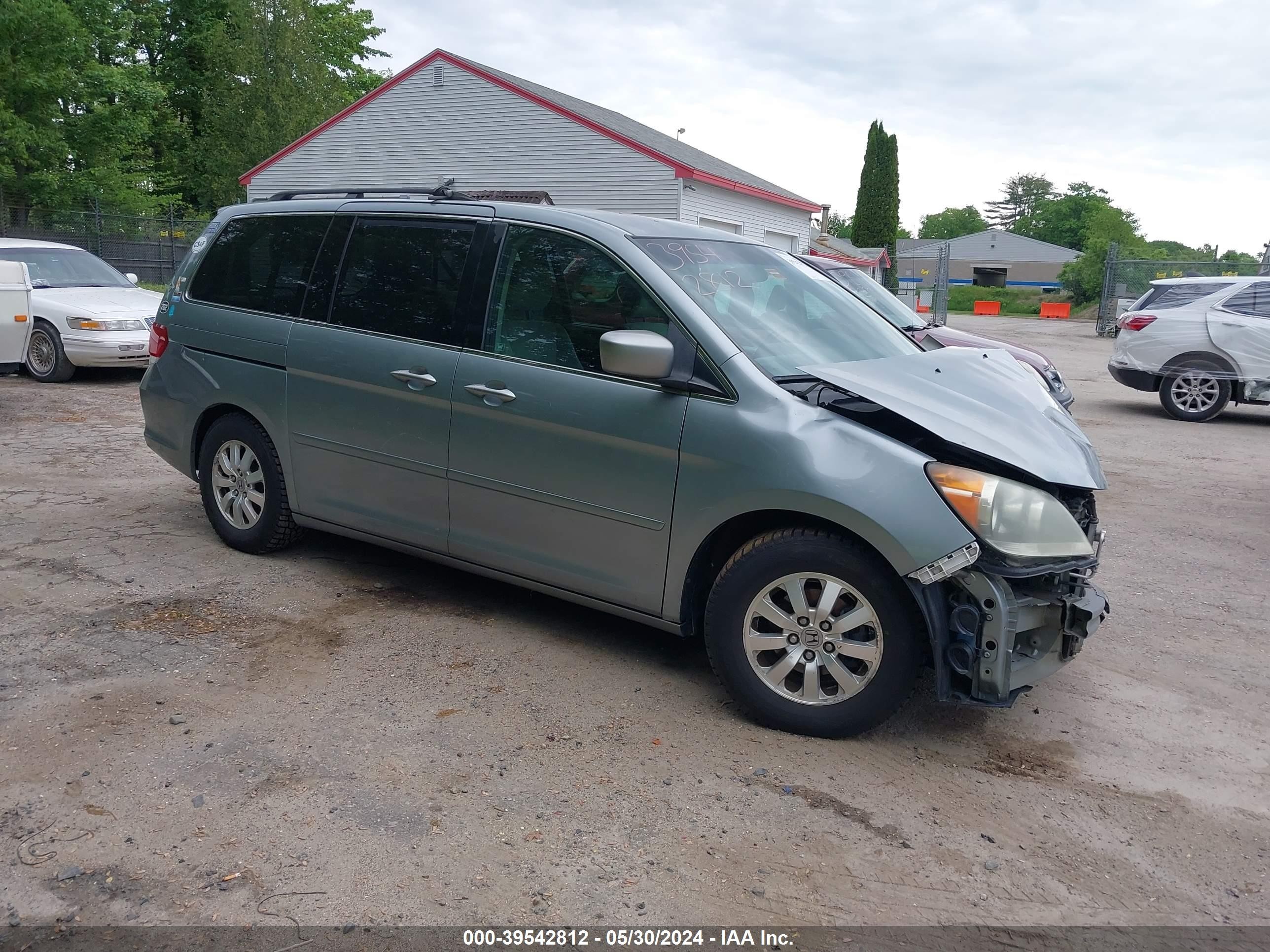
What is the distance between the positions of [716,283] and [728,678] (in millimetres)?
1634

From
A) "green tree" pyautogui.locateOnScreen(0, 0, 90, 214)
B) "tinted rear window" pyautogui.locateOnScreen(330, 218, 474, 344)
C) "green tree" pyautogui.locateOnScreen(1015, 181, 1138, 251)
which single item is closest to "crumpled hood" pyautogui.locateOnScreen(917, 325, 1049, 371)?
"tinted rear window" pyautogui.locateOnScreen(330, 218, 474, 344)

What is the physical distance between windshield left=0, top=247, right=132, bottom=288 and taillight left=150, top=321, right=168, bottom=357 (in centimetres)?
800

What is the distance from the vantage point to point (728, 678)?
12.7ft

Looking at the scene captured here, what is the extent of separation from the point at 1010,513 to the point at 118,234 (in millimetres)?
29094

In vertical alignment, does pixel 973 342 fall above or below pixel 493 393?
above

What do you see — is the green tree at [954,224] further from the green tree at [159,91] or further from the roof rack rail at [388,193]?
the roof rack rail at [388,193]

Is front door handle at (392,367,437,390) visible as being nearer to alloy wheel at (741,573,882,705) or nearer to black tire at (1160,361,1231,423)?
alloy wheel at (741,573,882,705)

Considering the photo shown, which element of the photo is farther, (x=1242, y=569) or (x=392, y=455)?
(x=1242, y=569)

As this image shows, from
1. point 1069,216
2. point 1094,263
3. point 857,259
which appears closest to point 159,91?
point 857,259

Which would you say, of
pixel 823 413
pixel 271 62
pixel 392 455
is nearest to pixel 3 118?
pixel 271 62

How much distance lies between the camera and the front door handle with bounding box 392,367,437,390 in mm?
4605

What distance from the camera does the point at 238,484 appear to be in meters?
5.57

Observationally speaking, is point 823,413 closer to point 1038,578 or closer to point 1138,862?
point 1038,578

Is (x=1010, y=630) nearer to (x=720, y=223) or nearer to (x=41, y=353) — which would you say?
(x=41, y=353)
